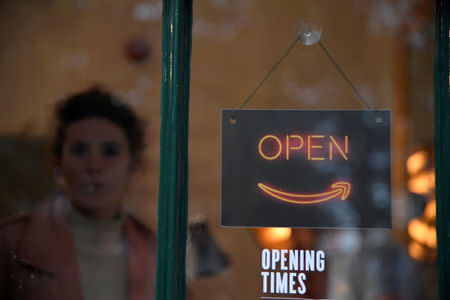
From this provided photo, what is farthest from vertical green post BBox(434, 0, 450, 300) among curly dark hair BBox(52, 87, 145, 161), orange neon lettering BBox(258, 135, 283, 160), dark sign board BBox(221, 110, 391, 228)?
curly dark hair BBox(52, 87, 145, 161)

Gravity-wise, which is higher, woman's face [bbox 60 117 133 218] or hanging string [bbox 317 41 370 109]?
hanging string [bbox 317 41 370 109]

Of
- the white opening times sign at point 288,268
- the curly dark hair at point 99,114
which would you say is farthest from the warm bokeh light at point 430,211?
the curly dark hair at point 99,114

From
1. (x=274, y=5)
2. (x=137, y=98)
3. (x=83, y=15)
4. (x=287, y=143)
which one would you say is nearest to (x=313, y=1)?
(x=274, y=5)

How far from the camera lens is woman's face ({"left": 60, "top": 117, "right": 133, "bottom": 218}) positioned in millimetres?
3953

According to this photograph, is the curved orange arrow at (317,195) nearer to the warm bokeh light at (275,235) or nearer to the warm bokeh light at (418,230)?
the warm bokeh light at (275,235)

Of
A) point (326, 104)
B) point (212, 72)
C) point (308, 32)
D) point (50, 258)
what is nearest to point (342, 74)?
point (326, 104)

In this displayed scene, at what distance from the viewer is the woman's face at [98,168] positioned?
395 cm

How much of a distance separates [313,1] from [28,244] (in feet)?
9.95

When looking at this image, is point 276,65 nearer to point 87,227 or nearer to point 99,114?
point 99,114

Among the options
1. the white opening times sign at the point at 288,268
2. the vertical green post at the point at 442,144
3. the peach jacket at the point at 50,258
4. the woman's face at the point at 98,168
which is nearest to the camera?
the vertical green post at the point at 442,144

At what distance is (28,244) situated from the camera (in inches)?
156

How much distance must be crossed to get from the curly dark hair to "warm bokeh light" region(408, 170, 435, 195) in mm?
2124

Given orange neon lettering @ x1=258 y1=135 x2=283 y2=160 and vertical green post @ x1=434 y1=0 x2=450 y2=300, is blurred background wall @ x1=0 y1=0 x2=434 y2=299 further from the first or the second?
orange neon lettering @ x1=258 y1=135 x2=283 y2=160

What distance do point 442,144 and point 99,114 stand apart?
2707 mm
